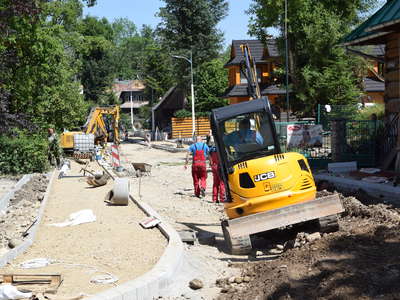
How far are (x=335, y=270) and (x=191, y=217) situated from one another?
625 centimetres

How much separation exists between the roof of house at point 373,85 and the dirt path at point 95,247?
111ft

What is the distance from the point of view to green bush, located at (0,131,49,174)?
2050cm

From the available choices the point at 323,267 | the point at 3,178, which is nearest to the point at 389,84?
the point at 323,267

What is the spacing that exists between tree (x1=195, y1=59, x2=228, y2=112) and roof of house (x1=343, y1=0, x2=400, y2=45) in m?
41.2

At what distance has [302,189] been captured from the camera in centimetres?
952

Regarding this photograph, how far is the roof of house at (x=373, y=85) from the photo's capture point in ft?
142

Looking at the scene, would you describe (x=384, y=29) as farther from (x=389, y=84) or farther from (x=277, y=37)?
(x=277, y=37)

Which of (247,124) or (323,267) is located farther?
(247,124)

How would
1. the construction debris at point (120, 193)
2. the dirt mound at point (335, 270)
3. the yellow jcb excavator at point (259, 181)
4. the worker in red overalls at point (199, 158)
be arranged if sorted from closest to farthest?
the dirt mound at point (335, 270), the yellow jcb excavator at point (259, 181), the construction debris at point (120, 193), the worker in red overalls at point (199, 158)

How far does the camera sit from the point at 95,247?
9172 millimetres

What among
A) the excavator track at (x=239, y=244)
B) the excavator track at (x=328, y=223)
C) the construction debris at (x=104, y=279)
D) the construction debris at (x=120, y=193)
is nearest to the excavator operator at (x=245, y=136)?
the excavator track at (x=239, y=244)

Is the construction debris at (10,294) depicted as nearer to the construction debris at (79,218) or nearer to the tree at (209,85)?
the construction debris at (79,218)

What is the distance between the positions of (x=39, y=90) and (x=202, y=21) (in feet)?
117

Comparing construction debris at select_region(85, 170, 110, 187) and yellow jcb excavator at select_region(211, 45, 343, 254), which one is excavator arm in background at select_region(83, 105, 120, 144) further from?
yellow jcb excavator at select_region(211, 45, 343, 254)
